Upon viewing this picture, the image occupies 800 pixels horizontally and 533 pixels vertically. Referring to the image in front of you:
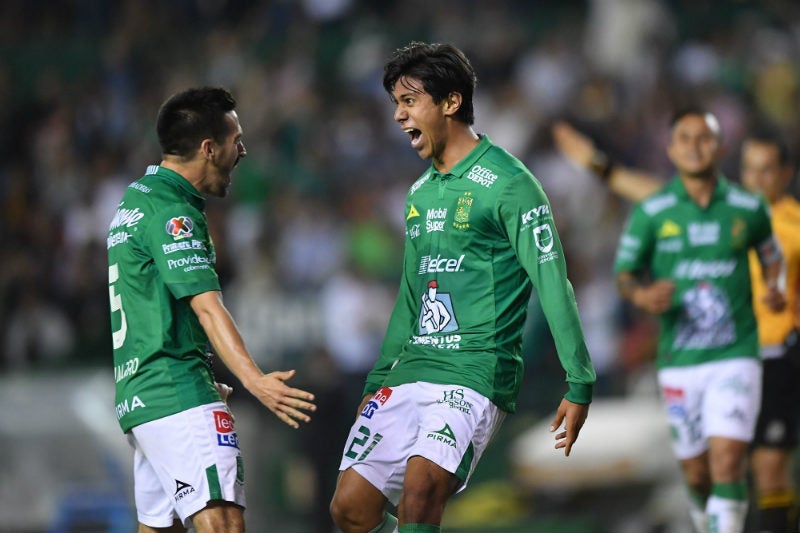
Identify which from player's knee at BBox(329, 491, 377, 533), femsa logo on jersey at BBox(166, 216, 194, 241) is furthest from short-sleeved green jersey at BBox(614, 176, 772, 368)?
femsa logo on jersey at BBox(166, 216, 194, 241)

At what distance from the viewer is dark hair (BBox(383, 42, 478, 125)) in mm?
6500

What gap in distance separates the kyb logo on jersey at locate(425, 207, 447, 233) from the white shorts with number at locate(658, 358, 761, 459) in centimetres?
273

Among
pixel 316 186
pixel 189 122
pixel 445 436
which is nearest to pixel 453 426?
pixel 445 436

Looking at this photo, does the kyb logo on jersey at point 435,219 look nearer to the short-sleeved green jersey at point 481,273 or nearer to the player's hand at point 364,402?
the short-sleeved green jersey at point 481,273

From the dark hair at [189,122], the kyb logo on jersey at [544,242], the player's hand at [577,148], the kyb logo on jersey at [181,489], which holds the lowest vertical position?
the kyb logo on jersey at [181,489]

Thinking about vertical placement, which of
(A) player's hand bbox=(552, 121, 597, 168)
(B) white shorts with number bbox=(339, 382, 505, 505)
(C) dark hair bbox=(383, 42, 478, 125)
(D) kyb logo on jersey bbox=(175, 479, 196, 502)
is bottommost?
(D) kyb logo on jersey bbox=(175, 479, 196, 502)

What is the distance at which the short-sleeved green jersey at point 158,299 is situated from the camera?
20.2ft

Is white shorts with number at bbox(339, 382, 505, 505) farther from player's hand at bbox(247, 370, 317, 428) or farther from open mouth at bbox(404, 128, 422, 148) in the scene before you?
open mouth at bbox(404, 128, 422, 148)

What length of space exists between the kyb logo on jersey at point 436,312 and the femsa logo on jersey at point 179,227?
46.7 inches

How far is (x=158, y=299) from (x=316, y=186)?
9745 millimetres

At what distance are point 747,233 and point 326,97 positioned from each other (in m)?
9.56

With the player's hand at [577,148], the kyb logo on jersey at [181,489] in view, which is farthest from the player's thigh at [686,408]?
the kyb logo on jersey at [181,489]

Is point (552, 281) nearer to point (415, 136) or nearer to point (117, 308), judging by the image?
point (415, 136)

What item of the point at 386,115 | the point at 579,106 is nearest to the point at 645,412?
the point at 579,106
